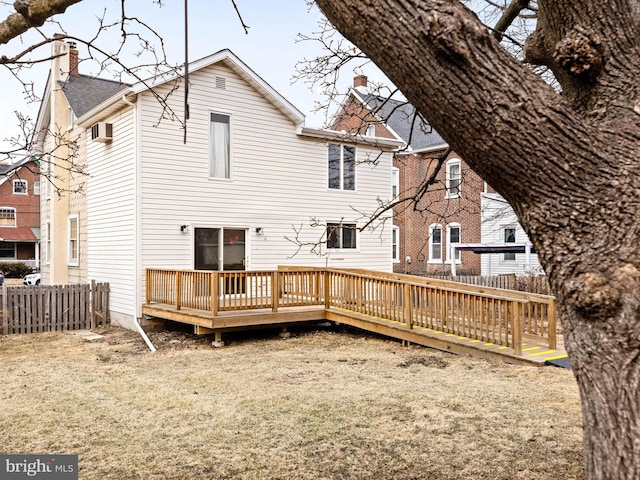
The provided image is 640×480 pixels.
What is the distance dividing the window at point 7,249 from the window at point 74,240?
2217 cm

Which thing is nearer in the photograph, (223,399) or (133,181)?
(223,399)

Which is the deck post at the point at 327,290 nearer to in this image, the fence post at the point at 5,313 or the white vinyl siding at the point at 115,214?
the white vinyl siding at the point at 115,214

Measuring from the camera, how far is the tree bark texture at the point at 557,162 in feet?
6.27

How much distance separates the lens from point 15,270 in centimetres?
3070

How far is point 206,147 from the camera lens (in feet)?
41.0

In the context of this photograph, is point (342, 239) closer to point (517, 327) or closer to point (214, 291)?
point (214, 291)

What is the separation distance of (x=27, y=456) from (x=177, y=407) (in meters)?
1.80

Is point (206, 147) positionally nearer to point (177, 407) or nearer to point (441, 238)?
point (177, 407)

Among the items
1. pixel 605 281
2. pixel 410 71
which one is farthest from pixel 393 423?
pixel 410 71

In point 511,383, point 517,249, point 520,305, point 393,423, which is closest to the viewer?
point 393,423

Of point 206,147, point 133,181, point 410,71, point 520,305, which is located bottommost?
point 520,305

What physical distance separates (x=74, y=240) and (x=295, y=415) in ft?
38.5

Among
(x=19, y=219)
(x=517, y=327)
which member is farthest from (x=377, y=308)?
(x=19, y=219)

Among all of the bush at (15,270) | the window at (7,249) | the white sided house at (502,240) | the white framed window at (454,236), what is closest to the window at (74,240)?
the white sided house at (502,240)
